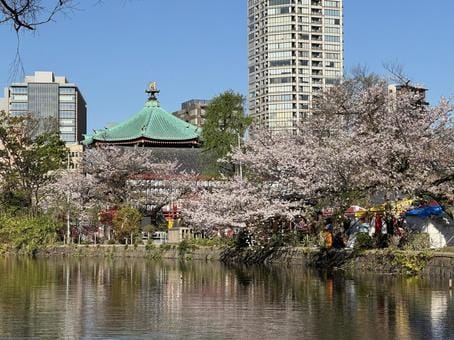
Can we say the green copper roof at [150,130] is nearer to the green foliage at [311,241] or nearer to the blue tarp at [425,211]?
the green foliage at [311,241]

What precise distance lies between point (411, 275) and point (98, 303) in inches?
545

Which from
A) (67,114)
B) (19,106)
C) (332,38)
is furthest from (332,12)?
(19,106)

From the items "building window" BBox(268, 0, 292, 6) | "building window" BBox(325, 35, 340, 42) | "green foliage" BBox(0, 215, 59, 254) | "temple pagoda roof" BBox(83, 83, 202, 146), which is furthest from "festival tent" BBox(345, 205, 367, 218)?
"building window" BBox(325, 35, 340, 42)

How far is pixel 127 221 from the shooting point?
53281 millimetres

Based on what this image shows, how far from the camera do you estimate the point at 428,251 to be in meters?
32.0

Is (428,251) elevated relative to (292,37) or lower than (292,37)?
lower

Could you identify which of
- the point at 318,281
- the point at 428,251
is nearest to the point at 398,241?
the point at 428,251

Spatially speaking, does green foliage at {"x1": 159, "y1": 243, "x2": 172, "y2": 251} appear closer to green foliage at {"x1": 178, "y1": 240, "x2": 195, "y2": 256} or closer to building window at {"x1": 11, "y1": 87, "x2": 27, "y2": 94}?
green foliage at {"x1": 178, "y1": 240, "x2": 195, "y2": 256}

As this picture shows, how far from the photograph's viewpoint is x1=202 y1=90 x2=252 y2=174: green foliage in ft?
182

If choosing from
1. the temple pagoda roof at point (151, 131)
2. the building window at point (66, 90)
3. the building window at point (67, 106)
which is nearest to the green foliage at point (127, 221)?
the temple pagoda roof at point (151, 131)

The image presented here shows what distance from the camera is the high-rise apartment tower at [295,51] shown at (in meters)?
135

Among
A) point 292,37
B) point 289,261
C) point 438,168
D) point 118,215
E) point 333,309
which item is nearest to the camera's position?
point 333,309

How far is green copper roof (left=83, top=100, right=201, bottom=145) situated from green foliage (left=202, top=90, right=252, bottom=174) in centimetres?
1586

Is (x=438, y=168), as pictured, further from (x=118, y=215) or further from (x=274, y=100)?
(x=274, y=100)
